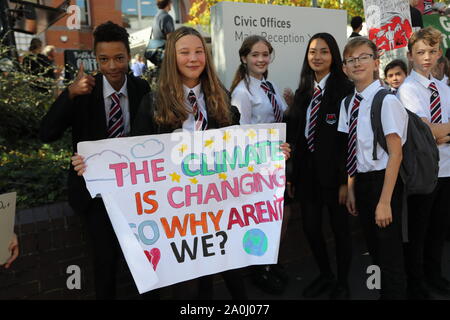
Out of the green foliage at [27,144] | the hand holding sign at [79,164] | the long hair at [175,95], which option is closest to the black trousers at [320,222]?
the long hair at [175,95]

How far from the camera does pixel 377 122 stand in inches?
107

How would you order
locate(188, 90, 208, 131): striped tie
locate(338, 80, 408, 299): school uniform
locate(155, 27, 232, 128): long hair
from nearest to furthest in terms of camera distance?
locate(155, 27, 232, 128): long hair, locate(188, 90, 208, 131): striped tie, locate(338, 80, 408, 299): school uniform

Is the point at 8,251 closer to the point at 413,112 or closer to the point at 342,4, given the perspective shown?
the point at 413,112

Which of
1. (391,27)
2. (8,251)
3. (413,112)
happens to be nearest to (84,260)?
(8,251)

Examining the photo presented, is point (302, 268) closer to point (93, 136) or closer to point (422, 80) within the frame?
point (422, 80)

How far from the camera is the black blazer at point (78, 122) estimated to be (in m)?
2.58

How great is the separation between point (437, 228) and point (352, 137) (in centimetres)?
125

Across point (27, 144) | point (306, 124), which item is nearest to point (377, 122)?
point (306, 124)

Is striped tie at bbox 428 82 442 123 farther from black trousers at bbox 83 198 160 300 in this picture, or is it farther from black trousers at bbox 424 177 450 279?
black trousers at bbox 83 198 160 300

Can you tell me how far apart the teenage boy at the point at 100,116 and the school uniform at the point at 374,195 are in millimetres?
1441

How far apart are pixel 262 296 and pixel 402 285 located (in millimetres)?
1139

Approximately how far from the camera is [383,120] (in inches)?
107

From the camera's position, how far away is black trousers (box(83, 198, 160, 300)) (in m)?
2.62

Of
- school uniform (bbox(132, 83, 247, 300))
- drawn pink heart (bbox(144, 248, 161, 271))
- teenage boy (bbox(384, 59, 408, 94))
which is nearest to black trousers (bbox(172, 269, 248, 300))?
school uniform (bbox(132, 83, 247, 300))
